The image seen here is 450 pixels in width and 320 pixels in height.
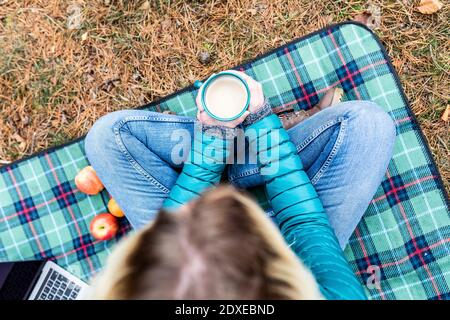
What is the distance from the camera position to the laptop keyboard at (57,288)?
1.77 m

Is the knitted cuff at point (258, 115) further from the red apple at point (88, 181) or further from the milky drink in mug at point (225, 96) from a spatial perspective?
the red apple at point (88, 181)

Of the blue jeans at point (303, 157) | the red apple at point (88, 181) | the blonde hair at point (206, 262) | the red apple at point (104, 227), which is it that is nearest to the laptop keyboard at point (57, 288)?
the red apple at point (104, 227)

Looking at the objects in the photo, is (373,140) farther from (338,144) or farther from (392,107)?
(392,107)

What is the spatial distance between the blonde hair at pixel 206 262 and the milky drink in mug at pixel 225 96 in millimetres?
472

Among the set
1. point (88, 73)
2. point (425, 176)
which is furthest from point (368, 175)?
point (88, 73)

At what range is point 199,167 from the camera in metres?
1.53

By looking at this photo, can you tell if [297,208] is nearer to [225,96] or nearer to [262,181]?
[262,181]

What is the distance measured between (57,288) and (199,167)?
788 mm

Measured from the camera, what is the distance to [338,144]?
1.52 m

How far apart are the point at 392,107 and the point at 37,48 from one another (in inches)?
60.0

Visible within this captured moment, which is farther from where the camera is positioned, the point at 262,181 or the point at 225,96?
the point at 262,181

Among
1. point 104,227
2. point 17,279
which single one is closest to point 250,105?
point 104,227

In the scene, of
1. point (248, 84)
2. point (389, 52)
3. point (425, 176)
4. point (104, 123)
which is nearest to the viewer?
point (248, 84)

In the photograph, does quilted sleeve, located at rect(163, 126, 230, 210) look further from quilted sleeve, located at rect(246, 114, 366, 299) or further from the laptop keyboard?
the laptop keyboard
